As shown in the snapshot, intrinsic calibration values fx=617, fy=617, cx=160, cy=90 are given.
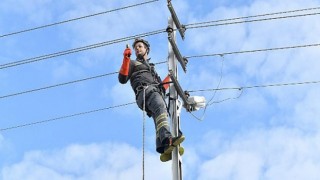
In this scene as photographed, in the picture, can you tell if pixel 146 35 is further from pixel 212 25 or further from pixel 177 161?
pixel 177 161

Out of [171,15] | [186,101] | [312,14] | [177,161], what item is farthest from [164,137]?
[312,14]

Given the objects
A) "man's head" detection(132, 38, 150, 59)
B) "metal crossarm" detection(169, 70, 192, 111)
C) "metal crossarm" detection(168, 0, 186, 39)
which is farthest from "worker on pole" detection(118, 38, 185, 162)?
"metal crossarm" detection(168, 0, 186, 39)

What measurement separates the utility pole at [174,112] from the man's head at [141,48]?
1.74 ft

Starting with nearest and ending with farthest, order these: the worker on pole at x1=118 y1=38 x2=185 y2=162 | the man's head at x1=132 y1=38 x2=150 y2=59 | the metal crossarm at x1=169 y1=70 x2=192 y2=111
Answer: the worker on pole at x1=118 y1=38 x2=185 y2=162
the metal crossarm at x1=169 y1=70 x2=192 y2=111
the man's head at x1=132 y1=38 x2=150 y2=59

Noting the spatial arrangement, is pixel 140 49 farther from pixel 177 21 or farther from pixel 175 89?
pixel 175 89

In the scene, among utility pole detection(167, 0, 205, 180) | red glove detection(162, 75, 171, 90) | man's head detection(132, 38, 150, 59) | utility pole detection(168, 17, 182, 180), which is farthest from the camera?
man's head detection(132, 38, 150, 59)

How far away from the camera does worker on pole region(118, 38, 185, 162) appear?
21.8 feet

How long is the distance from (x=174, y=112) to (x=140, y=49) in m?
1.31

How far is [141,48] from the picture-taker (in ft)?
26.1

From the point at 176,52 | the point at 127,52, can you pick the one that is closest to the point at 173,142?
the point at 127,52

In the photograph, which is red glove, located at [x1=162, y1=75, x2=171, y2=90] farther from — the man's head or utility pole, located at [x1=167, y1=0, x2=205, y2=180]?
the man's head

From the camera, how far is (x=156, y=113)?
7008 millimetres

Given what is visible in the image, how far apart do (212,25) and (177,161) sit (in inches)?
98.3

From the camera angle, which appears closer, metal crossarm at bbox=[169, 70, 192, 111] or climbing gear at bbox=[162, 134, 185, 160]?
climbing gear at bbox=[162, 134, 185, 160]
